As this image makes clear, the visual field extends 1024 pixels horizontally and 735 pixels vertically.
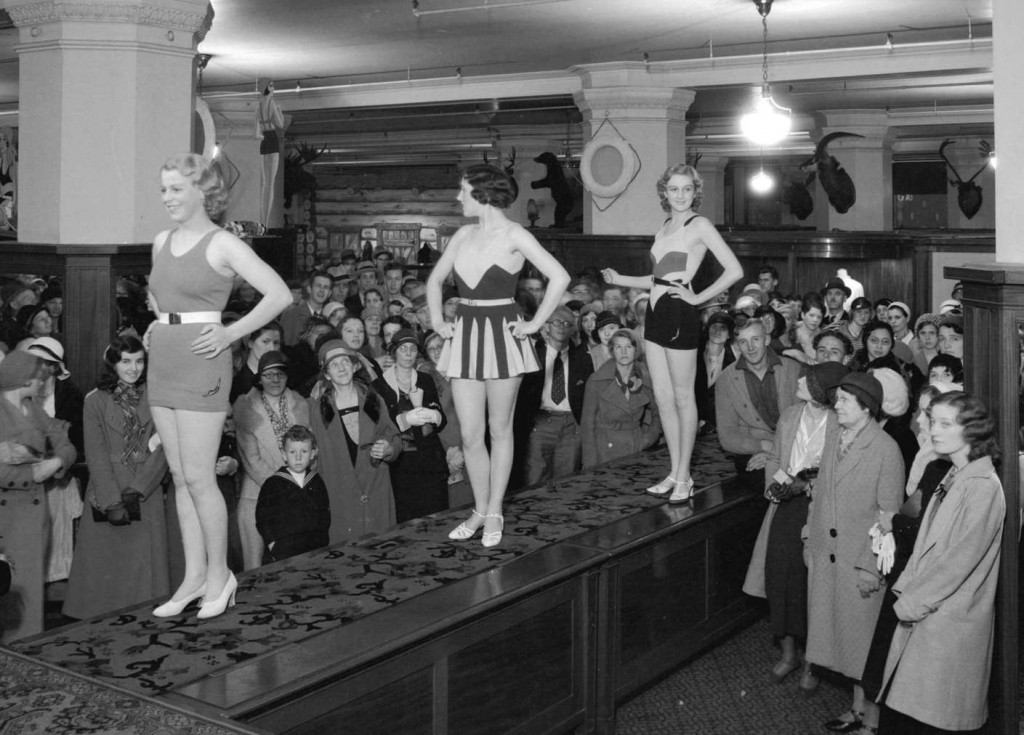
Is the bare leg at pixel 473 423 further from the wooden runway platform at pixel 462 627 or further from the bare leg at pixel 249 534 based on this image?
the bare leg at pixel 249 534

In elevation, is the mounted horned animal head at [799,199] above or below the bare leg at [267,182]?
above

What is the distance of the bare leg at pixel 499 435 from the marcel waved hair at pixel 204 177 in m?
1.20

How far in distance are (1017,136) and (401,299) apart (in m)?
6.23

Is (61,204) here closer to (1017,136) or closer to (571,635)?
(571,635)

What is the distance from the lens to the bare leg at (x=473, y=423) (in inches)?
164

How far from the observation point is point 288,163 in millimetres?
16500

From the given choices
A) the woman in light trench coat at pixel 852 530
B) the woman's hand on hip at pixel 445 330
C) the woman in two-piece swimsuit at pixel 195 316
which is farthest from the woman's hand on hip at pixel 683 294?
the woman in two-piece swimsuit at pixel 195 316

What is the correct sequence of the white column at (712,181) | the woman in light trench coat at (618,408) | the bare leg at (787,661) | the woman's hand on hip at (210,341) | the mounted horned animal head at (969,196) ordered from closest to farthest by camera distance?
the woman's hand on hip at (210,341) < the bare leg at (787,661) < the woman in light trench coat at (618,408) < the mounted horned animal head at (969,196) < the white column at (712,181)

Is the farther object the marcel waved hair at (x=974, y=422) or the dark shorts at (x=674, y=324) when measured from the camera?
the dark shorts at (x=674, y=324)

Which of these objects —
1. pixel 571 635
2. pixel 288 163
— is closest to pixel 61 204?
pixel 571 635

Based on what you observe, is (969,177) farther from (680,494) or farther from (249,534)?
(249,534)

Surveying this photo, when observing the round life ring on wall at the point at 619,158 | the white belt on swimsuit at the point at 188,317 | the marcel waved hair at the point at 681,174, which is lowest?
the white belt on swimsuit at the point at 188,317

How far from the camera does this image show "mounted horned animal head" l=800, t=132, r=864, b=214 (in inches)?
540

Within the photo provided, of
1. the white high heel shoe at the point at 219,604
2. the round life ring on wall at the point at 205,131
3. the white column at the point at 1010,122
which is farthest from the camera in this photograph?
the round life ring on wall at the point at 205,131
